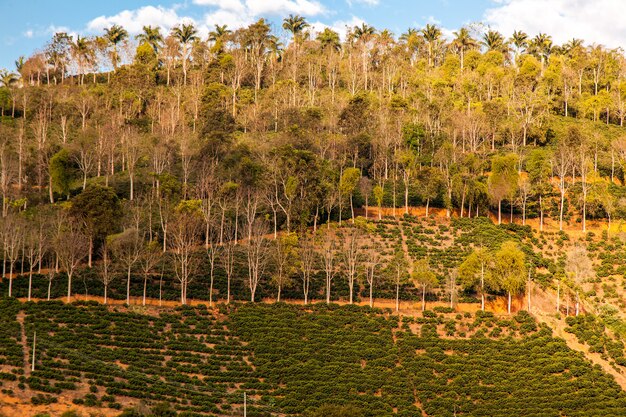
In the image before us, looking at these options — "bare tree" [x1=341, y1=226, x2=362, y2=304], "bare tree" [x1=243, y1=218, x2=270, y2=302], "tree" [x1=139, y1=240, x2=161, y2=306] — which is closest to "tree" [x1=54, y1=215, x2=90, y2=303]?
"tree" [x1=139, y1=240, x2=161, y2=306]

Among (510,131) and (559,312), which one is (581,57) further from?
(559,312)

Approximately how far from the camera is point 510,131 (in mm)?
103188

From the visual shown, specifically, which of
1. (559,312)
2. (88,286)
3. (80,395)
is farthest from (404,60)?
(80,395)

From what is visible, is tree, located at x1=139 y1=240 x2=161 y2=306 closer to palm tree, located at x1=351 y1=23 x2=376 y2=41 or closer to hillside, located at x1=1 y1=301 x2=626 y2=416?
hillside, located at x1=1 y1=301 x2=626 y2=416

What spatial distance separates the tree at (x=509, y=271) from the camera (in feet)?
221

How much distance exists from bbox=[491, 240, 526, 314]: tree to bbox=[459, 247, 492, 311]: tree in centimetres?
81

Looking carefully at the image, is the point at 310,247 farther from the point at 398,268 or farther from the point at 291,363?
the point at 291,363

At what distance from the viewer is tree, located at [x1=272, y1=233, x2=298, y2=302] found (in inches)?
2649

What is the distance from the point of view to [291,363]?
190ft

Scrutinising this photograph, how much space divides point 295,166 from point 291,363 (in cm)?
2725

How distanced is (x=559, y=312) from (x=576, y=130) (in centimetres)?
3527

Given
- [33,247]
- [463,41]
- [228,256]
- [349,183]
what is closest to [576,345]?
[349,183]

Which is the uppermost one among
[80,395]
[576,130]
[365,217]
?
[576,130]

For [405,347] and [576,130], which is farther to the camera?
[576,130]
